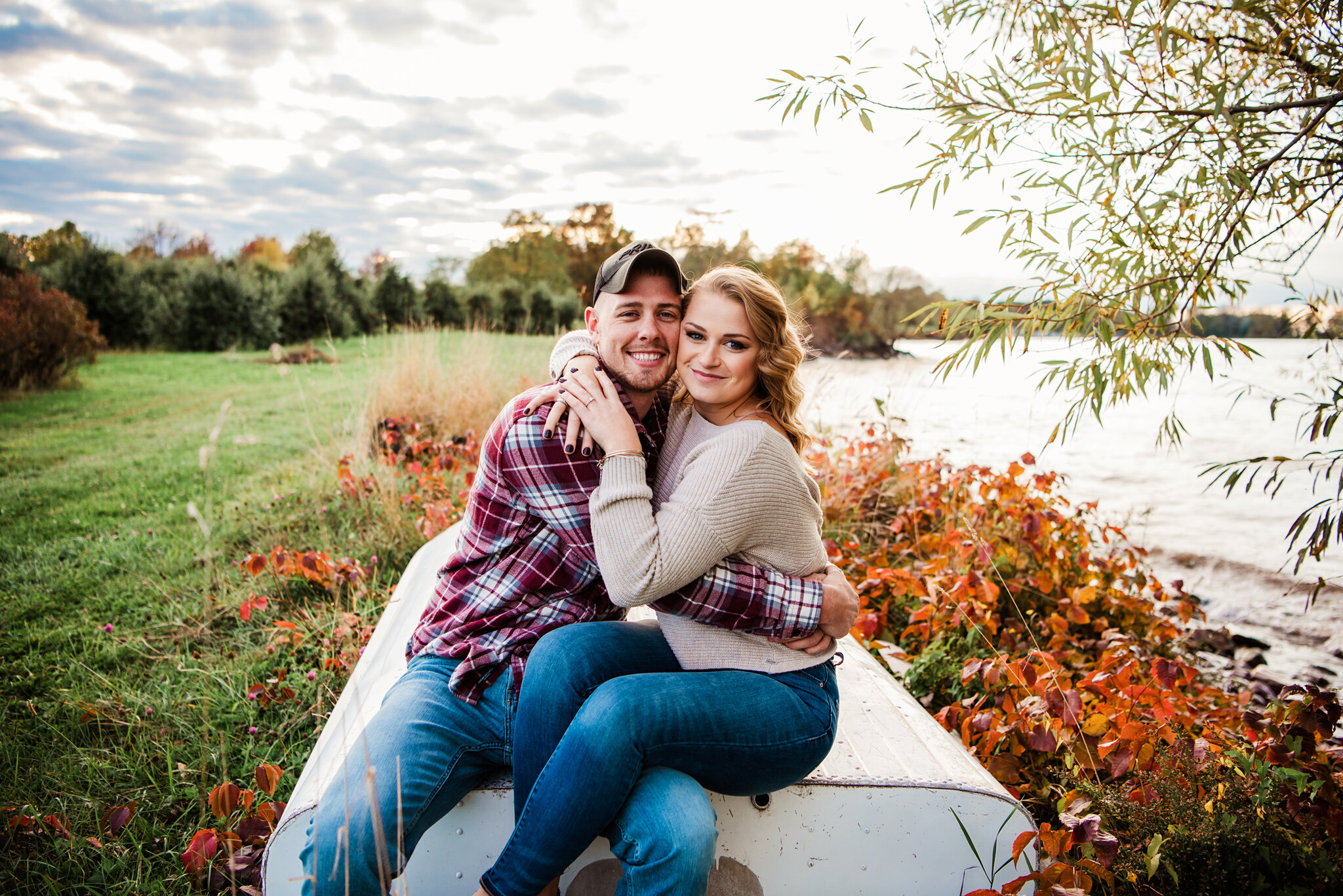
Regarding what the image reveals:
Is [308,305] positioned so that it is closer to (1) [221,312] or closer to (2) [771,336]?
(1) [221,312]

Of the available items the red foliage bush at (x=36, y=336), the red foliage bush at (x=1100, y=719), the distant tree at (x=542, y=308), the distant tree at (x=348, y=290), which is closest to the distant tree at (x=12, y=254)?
the red foliage bush at (x=36, y=336)

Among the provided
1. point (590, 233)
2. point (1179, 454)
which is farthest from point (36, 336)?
point (590, 233)

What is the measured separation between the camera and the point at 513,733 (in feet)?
5.67

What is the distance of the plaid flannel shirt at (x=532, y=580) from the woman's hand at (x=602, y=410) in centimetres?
9

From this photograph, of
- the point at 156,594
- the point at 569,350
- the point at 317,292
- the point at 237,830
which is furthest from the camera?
the point at 317,292

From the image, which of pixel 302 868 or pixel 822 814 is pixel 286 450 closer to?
pixel 302 868

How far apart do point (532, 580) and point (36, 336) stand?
1053 centimetres

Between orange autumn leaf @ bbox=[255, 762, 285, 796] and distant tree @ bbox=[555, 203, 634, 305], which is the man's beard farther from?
distant tree @ bbox=[555, 203, 634, 305]

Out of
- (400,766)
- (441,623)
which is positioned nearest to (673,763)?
(400,766)

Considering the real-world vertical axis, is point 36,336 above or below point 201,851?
above

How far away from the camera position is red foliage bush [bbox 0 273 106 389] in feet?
29.2

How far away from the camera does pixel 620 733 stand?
1.55 metres

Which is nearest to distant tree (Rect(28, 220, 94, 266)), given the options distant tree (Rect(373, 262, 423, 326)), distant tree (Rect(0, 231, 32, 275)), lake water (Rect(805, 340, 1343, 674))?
distant tree (Rect(0, 231, 32, 275))

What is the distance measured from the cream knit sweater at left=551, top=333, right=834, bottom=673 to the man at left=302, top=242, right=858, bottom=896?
60 mm
